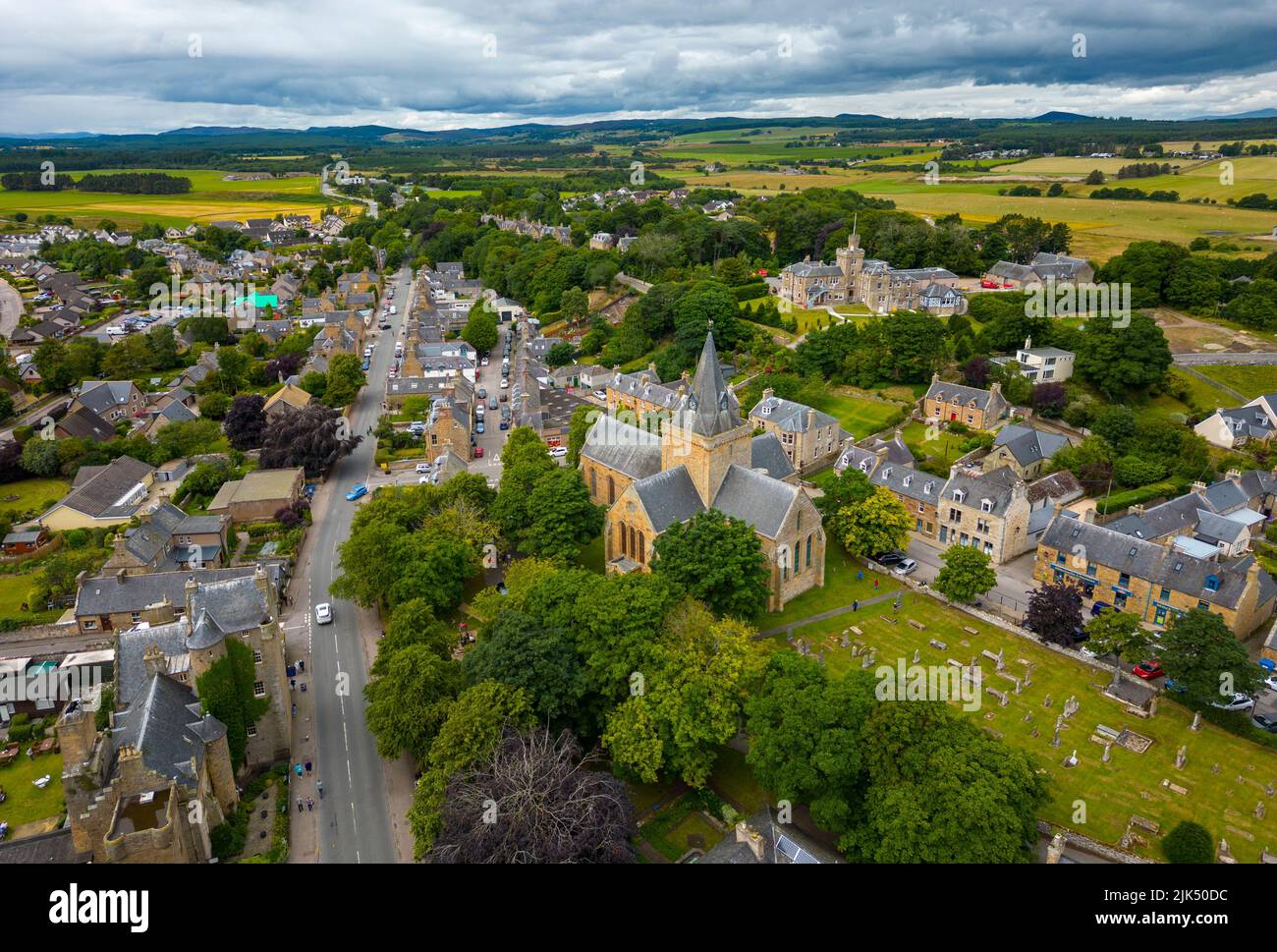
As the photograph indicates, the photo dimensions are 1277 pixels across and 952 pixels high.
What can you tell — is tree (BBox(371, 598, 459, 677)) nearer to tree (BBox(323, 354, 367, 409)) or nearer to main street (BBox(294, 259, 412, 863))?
main street (BBox(294, 259, 412, 863))

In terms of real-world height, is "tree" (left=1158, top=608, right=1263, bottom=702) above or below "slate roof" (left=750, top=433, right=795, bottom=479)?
below

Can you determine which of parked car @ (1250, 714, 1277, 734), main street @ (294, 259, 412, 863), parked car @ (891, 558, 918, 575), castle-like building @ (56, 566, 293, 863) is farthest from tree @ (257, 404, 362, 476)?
parked car @ (1250, 714, 1277, 734)

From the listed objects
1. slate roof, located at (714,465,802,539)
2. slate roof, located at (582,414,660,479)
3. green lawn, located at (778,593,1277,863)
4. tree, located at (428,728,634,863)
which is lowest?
green lawn, located at (778,593,1277,863)

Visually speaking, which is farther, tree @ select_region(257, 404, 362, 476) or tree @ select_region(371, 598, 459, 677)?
tree @ select_region(257, 404, 362, 476)

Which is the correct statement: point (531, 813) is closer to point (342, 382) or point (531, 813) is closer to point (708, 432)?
point (708, 432)

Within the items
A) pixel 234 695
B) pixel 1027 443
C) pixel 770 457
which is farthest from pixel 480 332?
pixel 234 695

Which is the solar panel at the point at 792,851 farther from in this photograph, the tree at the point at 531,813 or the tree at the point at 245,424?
the tree at the point at 245,424
